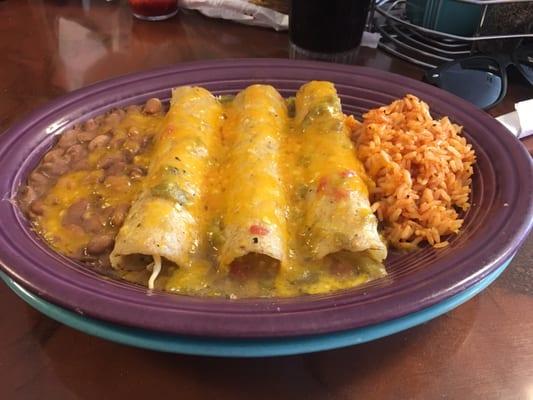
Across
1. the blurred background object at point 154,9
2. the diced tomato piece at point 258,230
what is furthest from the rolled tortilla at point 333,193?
the blurred background object at point 154,9

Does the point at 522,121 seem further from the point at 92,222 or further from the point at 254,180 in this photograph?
the point at 92,222

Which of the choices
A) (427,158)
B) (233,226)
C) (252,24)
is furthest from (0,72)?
(427,158)

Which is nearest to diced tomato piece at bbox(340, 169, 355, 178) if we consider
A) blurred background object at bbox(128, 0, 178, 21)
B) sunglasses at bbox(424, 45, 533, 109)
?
sunglasses at bbox(424, 45, 533, 109)

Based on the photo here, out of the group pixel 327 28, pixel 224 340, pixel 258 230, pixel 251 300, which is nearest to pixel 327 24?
pixel 327 28

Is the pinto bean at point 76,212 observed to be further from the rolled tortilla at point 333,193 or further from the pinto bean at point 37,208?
the rolled tortilla at point 333,193

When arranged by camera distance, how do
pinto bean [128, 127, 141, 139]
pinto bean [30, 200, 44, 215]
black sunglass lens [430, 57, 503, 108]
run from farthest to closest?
black sunglass lens [430, 57, 503, 108] → pinto bean [128, 127, 141, 139] → pinto bean [30, 200, 44, 215]

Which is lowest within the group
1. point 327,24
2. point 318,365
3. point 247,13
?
point 318,365

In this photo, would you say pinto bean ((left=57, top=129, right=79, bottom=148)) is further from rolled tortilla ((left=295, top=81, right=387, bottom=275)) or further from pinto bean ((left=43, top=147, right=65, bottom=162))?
rolled tortilla ((left=295, top=81, right=387, bottom=275))
